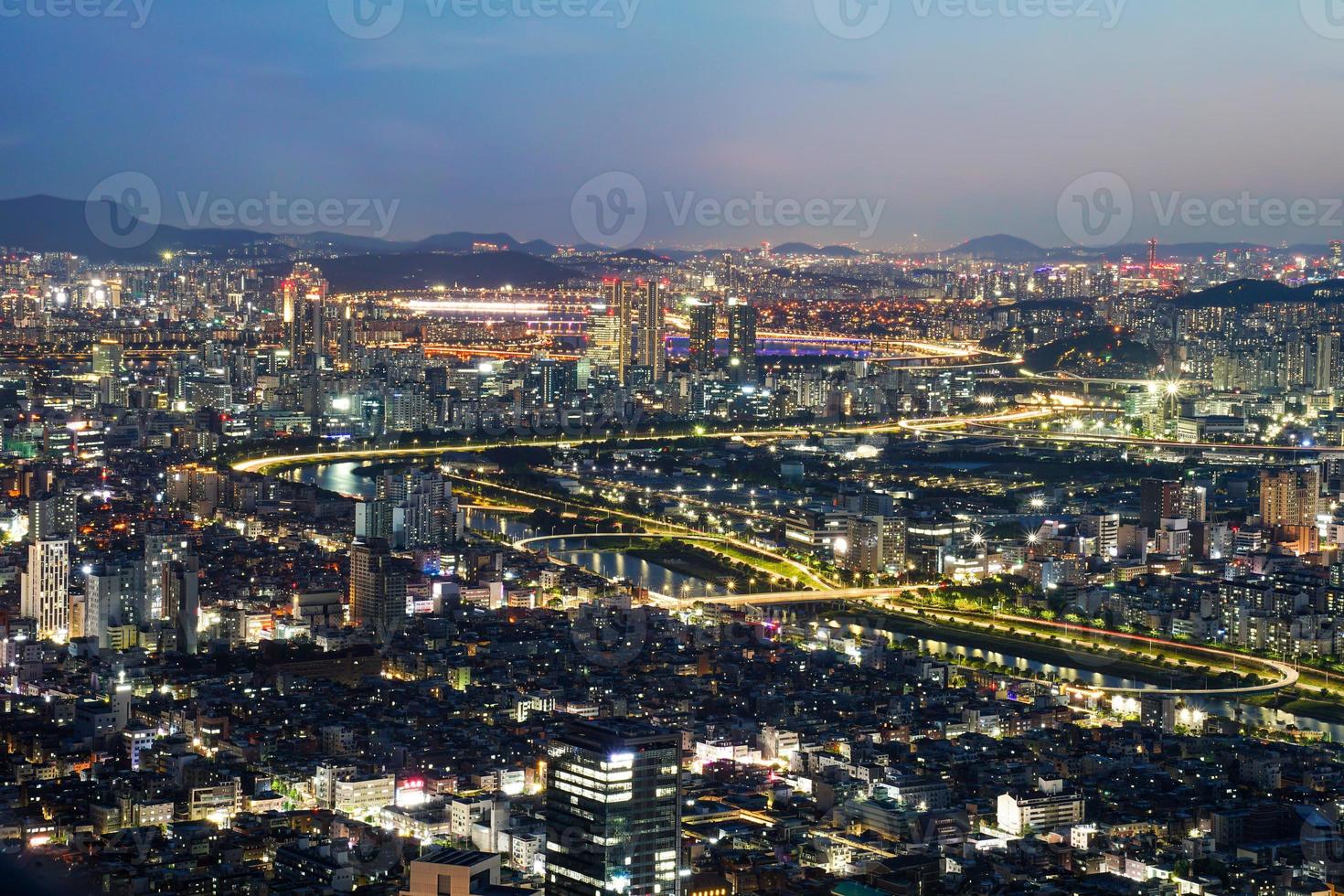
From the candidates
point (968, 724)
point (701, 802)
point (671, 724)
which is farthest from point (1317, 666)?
point (701, 802)

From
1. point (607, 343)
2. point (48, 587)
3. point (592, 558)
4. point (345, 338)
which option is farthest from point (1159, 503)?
point (345, 338)

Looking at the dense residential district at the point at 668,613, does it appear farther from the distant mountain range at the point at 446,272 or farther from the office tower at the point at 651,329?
the distant mountain range at the point at 446,272

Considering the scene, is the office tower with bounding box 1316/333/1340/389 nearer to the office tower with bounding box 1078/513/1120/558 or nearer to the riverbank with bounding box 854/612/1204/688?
the office tower with bounding box 1078/513/1120/558

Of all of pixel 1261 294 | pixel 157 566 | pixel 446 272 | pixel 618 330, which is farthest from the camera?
pixel 446 272

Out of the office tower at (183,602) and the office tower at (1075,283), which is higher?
the office tower at (1075,283)

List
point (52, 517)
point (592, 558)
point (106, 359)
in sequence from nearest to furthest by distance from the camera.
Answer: point (52, 517) → point (592, 558) → point (106, 359)

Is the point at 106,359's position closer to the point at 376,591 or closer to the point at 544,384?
the point at 544,384

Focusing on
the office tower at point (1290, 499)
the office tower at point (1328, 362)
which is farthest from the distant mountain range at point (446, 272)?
the office tower at point (1290, 499)
